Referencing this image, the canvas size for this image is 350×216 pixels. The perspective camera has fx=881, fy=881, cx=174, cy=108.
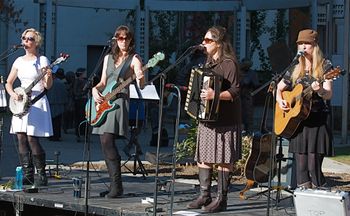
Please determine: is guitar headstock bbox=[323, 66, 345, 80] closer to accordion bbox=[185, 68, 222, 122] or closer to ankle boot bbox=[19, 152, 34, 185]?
accordion bbox=[185, 68, 222, 122]

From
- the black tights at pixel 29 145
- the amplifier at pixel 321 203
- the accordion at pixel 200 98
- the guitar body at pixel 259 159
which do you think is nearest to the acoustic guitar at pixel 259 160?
the guitar body at pixel 259 159

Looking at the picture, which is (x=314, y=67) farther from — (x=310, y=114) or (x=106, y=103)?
(x=106, y=103)

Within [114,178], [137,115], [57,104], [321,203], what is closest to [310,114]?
[321,203]

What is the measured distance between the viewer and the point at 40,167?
984cm

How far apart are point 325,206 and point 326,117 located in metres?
1.31

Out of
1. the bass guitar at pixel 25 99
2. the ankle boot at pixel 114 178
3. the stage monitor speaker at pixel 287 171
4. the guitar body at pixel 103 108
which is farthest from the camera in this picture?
the stage monitor speaker at pixel 287 171

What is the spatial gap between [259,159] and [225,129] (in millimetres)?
1567

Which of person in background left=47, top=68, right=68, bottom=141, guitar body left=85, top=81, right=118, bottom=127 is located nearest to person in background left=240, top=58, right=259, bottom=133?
person in background left=47, top=68, right=68, bottom=141

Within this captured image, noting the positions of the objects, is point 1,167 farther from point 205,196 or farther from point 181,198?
point 205,196

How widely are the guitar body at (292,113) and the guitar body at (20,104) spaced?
109 inches

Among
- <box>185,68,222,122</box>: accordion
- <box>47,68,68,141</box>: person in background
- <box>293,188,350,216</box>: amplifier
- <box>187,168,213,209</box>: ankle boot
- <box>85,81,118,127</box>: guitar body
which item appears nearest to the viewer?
<box>293,188,350,216</box>: amplifier

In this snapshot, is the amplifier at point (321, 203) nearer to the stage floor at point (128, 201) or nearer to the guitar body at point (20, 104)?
the stage floor at point (128, 201)

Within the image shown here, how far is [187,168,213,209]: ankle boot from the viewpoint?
331 inches

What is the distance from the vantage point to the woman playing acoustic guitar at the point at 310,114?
8125 millimetres
